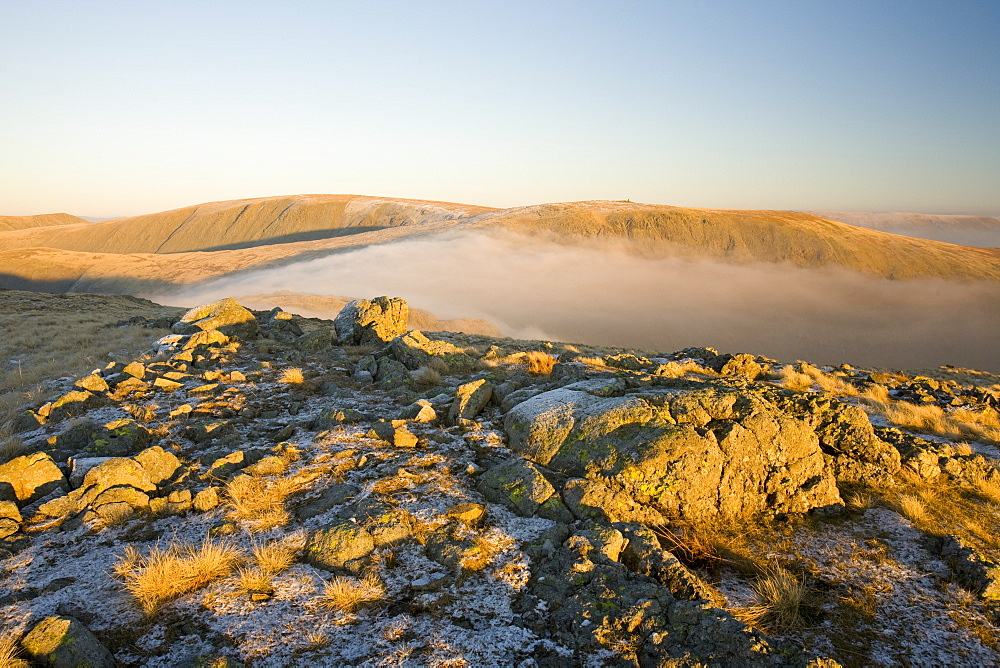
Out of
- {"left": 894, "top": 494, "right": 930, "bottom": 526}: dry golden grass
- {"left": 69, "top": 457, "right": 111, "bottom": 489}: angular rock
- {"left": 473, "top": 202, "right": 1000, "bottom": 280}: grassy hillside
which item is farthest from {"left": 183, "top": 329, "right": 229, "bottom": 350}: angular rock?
{"left": 473, "top": 202, "right": 1000, "bottom": 280}: grassy hillside

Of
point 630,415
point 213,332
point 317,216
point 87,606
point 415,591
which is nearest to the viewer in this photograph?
point 87,606

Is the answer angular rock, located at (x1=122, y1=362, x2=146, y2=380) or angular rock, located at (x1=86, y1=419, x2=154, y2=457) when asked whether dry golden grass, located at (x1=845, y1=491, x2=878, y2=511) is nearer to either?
angular rock, located at (x1=86, y1=419, x2=154, y2=457)

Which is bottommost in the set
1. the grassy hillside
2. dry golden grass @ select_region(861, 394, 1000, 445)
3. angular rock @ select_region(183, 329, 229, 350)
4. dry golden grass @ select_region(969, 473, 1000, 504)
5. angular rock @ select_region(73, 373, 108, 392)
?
dry golden grass @ select_region(861, 394, 1000, 445)

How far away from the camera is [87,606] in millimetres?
3830

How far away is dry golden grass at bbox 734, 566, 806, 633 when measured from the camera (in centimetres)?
386

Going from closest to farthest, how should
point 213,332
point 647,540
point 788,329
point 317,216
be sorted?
point 647,540, point 213,332, point 788,329, point 317,216

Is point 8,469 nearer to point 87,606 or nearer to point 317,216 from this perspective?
point 87,606

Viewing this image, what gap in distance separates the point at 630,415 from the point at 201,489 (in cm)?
547

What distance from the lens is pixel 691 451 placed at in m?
5.80

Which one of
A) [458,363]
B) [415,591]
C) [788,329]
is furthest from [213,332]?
[788,329]

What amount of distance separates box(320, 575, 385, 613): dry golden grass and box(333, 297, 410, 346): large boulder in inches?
397

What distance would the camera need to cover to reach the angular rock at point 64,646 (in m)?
3.18

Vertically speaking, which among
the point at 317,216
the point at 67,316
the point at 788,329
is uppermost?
the point at 317,216

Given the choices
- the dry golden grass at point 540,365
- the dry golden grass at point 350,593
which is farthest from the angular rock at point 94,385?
the dry golden grass at point 540,365
